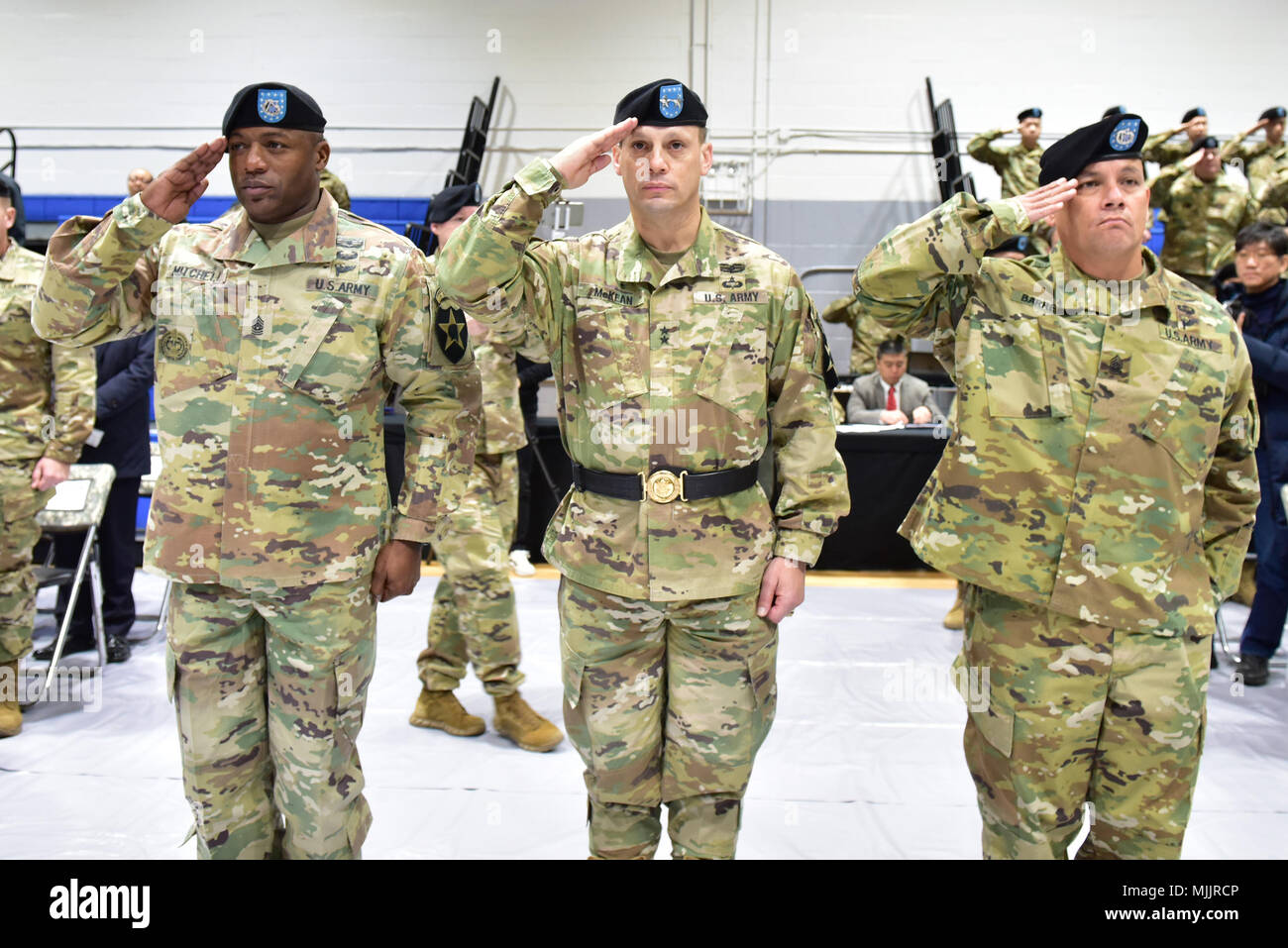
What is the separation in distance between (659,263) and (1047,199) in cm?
77

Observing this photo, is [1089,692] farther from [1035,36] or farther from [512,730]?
[1035,36]

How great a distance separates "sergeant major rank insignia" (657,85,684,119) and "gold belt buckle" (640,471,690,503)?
71 centimetres

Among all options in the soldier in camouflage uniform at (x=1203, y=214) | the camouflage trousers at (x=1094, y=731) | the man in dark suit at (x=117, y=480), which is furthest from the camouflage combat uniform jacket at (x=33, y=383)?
the soldier in camouflage uniform at (x=1203, y=214)

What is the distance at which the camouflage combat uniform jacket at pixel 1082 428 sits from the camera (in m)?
1.84

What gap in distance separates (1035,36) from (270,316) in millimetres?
7898

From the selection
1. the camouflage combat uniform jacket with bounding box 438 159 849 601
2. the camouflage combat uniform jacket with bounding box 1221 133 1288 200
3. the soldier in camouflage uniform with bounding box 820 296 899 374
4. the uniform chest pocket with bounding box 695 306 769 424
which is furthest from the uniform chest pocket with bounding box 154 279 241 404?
the camouflage combat uniform jacket with bounding box 1221 133 1288 200

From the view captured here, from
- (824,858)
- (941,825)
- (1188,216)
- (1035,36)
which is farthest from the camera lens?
(1035,36)

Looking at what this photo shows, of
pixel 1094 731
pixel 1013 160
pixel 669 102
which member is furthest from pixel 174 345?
pixel 1013 160

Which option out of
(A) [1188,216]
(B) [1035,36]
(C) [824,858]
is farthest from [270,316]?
(B) [1035,36]

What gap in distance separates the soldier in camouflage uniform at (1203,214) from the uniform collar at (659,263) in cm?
490

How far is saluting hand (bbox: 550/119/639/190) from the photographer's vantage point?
171 cm

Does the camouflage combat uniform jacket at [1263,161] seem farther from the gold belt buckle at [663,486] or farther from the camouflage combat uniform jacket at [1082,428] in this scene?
the gold belt buckle at [663,486]

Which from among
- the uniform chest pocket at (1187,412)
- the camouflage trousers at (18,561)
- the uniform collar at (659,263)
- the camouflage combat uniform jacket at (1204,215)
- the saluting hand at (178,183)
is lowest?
the camouflage trousers at (18,561)

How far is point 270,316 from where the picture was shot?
1.83 m
